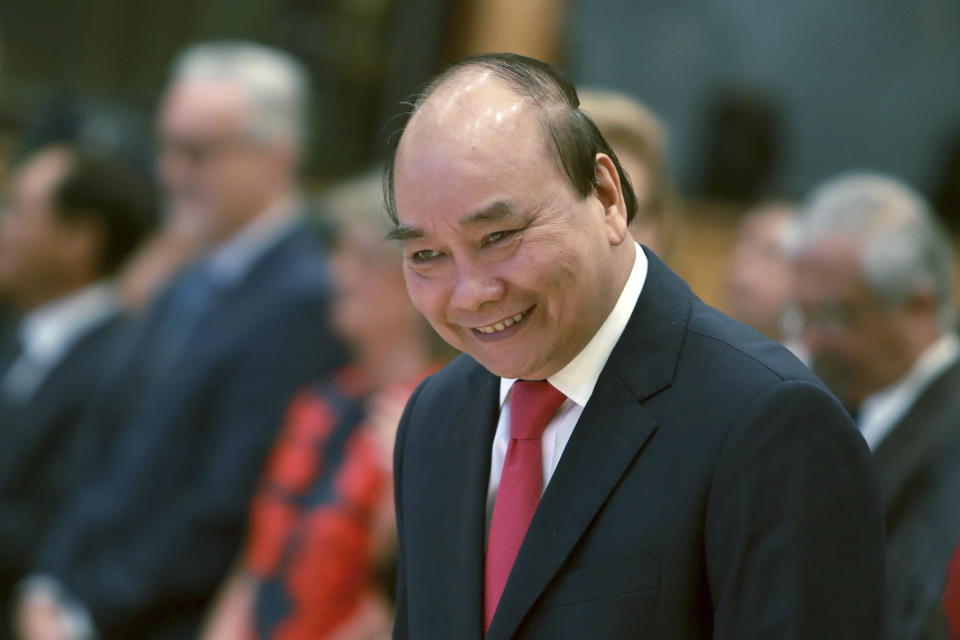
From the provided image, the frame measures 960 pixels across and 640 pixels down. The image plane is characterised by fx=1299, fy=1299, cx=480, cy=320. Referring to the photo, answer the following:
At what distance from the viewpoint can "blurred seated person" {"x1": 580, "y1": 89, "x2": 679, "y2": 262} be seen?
229cm

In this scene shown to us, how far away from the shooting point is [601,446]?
1200 mm

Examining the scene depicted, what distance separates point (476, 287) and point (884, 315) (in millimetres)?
1503

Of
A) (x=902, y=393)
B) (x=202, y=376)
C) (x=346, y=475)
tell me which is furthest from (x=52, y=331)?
(x=902, y=393)

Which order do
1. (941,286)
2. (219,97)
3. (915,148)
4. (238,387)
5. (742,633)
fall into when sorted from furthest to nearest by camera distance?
1. (915,148)
2. (219,97)
3. (238,387)
4. (941,286)
5. (742,633)

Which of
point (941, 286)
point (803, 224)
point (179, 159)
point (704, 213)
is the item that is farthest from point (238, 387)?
point (704, 213)

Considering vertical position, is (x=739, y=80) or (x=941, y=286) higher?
(x=941, y=286)

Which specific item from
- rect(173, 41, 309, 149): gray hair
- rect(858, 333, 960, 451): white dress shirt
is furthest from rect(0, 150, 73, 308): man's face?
rect(858, 333, 960, 451): white dress shirt

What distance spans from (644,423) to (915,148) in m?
4.84

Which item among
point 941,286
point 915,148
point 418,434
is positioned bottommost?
point 915,148

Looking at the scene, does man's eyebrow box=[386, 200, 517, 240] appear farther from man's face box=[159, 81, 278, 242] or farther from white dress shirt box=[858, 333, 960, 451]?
man's face box=[159, 81, 278, 242]

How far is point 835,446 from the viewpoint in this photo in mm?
1121

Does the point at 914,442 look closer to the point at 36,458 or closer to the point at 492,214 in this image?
the point at 492,214

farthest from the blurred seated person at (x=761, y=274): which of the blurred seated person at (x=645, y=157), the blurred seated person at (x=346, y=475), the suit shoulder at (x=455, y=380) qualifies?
the suit shoulder at (x=455, y=380)

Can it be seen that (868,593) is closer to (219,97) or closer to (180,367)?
(180,367)
